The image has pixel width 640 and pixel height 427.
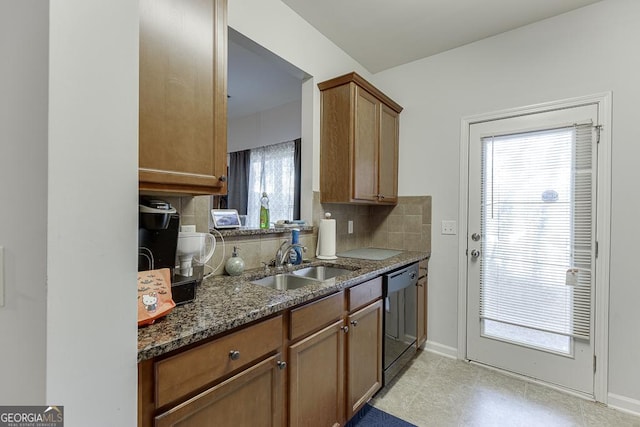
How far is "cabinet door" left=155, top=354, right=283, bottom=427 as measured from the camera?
34.6 inches

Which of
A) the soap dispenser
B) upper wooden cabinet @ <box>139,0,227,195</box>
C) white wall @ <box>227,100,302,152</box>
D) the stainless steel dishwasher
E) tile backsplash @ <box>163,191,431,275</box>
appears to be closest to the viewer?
upper wooden cabinet @ <box>139,0,227,195</box>

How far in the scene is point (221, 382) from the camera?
980mm

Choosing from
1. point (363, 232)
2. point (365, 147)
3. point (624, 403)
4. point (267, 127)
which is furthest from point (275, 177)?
point (624, 403)

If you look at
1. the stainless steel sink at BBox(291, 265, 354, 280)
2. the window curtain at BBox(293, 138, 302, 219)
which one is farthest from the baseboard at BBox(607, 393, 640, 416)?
the window curtain at BBox(293, 138, 302, 219)

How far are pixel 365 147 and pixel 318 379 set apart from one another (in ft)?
5.49

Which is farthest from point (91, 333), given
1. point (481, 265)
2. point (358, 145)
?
point (481, 265)

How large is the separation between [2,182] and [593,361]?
3085mm

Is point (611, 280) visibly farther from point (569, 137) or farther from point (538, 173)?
point (569, 137)

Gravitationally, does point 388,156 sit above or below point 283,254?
above

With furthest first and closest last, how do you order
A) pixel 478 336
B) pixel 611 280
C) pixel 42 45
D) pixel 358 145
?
pixel 478 336
pixel 358 145
pixel 611 280
pixel 42 45

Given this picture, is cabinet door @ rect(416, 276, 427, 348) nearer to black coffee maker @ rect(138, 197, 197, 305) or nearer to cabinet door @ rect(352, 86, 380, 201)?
cabinet door @ rect(352, 86, 380, 201)

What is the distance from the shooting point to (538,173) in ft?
7.09

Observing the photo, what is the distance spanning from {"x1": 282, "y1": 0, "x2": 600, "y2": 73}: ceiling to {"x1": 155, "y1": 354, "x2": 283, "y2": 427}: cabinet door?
2.27 metres

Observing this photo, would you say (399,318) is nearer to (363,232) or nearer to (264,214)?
(363,232)
